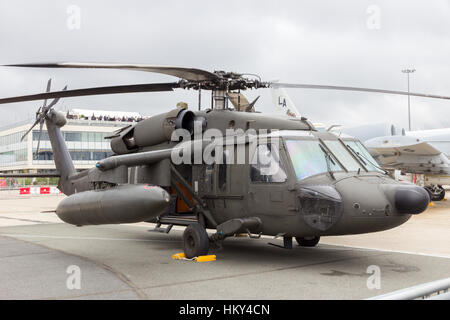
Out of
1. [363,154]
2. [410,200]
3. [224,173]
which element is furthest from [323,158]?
[224,173]

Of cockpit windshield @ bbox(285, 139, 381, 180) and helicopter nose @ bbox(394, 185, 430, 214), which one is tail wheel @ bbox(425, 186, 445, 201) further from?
helicopter nose @ bbox(394, 185, 430, 214)

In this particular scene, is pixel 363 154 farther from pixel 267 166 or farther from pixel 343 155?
pixel 267 166

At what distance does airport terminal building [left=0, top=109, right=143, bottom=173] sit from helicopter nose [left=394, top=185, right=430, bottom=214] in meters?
57.6

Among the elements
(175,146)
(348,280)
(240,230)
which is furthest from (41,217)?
(348,280)

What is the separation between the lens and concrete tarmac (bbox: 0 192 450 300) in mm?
5926

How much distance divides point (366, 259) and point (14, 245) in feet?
23.9

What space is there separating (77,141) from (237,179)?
59.8 meters

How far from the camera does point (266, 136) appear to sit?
25.9 feet

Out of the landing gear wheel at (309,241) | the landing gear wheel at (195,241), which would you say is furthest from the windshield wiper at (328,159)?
the landing gear wheel at (309,241)

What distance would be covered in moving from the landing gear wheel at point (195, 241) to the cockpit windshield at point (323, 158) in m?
2.02

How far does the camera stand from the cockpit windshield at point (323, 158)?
7.43 metres

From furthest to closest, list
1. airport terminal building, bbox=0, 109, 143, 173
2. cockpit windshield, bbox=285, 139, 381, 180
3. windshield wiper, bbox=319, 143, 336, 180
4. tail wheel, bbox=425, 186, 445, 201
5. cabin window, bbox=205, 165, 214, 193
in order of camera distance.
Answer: airport terminal building, bbox=0, 109, 143, 173 < tail wheel, bbox=425, 186, 445, 201 < cabin window, bbox=205, 165, 214, 193 < cockpit windshield, bbox=285, 139, 381, 180 < windshield wiper, bbox=319, 143, 336, 180

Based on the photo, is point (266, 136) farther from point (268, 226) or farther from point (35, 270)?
point (35, 270)

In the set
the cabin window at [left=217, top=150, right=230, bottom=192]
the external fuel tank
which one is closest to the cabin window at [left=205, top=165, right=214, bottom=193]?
the cabin window at [left=217, top=150, right=230, bottom=192]
